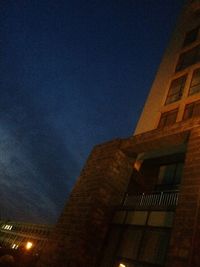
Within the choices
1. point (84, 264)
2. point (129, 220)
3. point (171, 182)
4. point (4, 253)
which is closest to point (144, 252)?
point (129, 220)

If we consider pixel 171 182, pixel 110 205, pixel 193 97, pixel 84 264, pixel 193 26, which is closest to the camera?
pixel 84 264

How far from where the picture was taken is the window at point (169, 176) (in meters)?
13.8

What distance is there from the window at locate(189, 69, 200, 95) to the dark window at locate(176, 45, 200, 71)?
1.61 m

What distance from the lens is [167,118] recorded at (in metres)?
17.7

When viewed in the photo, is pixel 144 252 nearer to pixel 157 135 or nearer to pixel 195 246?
pixel 195 246

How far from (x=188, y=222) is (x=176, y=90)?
12673mm

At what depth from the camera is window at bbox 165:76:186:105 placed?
18.4 meters

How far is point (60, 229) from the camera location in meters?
11.6

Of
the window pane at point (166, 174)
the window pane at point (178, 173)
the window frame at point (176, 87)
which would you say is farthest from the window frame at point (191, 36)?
the window pane at point (178, 173)

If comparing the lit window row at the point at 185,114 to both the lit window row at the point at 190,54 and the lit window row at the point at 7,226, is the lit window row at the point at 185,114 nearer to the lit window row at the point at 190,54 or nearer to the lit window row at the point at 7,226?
the lit window row at the point at 190,54

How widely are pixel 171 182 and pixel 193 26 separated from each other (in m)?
16.7

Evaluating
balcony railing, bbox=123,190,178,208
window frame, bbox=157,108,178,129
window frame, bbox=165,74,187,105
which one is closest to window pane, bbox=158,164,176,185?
balcony railing, bbox=123,190,178,208

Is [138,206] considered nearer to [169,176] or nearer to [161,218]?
[161,218]

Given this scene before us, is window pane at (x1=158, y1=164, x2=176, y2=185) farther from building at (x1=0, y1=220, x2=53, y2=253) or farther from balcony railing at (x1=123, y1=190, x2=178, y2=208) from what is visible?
building at (x1=0, y1=220, x2=53, y2=253)
